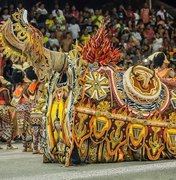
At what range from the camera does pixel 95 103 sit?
8.49 metres

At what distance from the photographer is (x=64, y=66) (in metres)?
8.45

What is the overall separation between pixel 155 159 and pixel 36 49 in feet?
8.46

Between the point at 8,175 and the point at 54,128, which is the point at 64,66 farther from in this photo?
the point at 8,175

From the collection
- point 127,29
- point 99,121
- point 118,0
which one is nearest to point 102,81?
point 99,121

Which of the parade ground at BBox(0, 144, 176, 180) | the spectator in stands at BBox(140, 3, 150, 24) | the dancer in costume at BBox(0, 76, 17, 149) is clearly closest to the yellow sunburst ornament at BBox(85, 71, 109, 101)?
the parade ground at BBox(0, 144, 176, 180)

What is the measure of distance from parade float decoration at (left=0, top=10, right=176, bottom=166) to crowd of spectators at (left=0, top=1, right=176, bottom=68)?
24.1 ft

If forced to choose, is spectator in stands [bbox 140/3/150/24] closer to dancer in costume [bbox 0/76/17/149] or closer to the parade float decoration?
dancer in costume [bbox 0/76/17/149]

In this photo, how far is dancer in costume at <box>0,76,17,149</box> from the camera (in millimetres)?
11852

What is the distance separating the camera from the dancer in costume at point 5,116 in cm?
1185

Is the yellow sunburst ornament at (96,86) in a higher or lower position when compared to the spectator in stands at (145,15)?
lower

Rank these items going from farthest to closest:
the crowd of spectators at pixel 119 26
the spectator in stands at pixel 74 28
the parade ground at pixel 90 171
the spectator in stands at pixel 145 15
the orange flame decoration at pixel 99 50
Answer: the spectator in stands at pixel 145 15, the spectator in stands at pixel 74 28, the crowd of spectators at pixel 119 26, the orange flame decoration at pixel 99 50, the parade ground at pixel 90 171

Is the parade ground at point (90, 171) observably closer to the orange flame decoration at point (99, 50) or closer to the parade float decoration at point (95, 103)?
the parade float decoration at point (95, 103)

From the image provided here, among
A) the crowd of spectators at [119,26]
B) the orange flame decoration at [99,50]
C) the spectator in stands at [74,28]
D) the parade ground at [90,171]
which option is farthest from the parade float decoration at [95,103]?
the spectator in stands at [74,28]

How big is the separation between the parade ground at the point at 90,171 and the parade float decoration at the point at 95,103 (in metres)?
0.27
